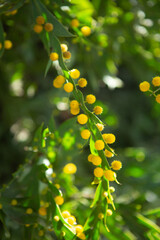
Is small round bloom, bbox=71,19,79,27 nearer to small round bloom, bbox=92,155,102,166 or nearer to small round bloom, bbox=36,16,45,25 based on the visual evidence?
small round bloom, bbox=36,16,45,25

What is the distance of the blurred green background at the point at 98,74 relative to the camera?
947 mm

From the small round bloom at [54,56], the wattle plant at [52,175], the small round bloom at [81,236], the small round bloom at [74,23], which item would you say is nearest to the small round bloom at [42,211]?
the wattle plant at [52,175]

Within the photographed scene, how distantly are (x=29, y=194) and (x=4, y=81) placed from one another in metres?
0.80

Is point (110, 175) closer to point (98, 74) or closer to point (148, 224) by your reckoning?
point (148, 224)

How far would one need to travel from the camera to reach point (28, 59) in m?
1.35

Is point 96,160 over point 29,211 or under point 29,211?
over

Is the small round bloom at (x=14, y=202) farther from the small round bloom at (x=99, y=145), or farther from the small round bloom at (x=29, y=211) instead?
the small round bloom at (x=99, y=145)

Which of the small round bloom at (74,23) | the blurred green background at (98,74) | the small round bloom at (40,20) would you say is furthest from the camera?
the blurred green background at (98,74)

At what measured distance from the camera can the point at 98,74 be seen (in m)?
1.26

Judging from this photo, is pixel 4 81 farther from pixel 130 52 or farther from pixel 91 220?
pixel 91 220

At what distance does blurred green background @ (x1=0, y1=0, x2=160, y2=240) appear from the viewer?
0.95 metres

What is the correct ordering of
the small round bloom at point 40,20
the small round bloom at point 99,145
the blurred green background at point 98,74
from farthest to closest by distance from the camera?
the blurred green background at point 98,74, the small round bloom at point 40,20, the small round bloom at point 99,145

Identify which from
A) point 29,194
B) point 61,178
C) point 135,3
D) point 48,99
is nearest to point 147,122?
point 48,99

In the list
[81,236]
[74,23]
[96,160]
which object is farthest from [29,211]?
[74,23]
